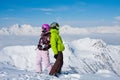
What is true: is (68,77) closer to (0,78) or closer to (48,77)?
(48,77)

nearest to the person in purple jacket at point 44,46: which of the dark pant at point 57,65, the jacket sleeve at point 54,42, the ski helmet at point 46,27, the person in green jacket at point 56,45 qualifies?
the ski helmet at point 46,27

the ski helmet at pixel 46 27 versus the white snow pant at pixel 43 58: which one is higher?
the ski helmet at pixel 46 27

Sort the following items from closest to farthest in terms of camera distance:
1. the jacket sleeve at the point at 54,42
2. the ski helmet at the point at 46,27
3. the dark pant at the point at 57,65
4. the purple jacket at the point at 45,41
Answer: the jacket sleeve at the point at 54,42 < the dark pant at the point at 57,65 < the purple jacket at the point at 45,41 < the ski helmet at the point at 46,27

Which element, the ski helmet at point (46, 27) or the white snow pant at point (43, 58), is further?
the ski helmet at point (46, 27)

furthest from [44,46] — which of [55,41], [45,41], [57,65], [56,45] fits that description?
[57,65]

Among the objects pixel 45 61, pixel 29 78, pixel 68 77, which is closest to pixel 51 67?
pixel 45 61

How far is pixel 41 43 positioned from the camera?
19500 mm

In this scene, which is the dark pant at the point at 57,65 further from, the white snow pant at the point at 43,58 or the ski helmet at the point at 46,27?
the ski helmet at the point at 46,27

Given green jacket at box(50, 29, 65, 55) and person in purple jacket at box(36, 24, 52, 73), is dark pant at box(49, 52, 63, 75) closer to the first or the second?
green jacket at box(50, 29, 65, 55)

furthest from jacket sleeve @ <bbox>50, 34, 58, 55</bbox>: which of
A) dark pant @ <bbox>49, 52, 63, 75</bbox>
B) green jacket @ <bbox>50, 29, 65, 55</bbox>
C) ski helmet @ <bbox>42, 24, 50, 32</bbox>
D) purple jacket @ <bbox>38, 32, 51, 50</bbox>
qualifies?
ski helmet @ <bbox>42, 24, 50, 32</bbox>

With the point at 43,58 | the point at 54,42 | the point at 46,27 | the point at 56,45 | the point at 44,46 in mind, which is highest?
the point at 46,27

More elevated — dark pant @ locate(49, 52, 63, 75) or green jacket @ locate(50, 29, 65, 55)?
green jacket @ locate(50, 29, 65, 55)

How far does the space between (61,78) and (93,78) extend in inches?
79.5

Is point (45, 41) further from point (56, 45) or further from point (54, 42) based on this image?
point (54, 42)
